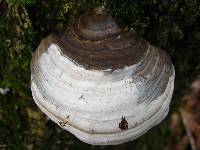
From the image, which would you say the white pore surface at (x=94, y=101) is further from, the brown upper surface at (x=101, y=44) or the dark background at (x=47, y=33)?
the dark background at (x=47, y=33)

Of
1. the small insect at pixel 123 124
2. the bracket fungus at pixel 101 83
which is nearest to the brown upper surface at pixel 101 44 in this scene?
the bracket fungus at pixel 101 83

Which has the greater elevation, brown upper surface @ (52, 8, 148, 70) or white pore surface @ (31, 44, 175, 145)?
brown upper surface @ (52, 8, 148, 70)

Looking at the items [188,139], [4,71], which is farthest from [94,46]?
[188,139]

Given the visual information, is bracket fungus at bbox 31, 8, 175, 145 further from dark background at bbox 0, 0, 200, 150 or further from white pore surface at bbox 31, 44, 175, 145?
dark background at bbox 0, 0, 200, 150

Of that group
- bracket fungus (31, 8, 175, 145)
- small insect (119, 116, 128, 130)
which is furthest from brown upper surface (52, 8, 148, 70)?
small insect (119, 116, 128, 130)

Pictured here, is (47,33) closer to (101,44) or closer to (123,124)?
(101,44)

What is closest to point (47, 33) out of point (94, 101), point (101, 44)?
point (101, 44)

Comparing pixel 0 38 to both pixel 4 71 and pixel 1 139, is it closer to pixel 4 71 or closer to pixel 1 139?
pixel 4 71
